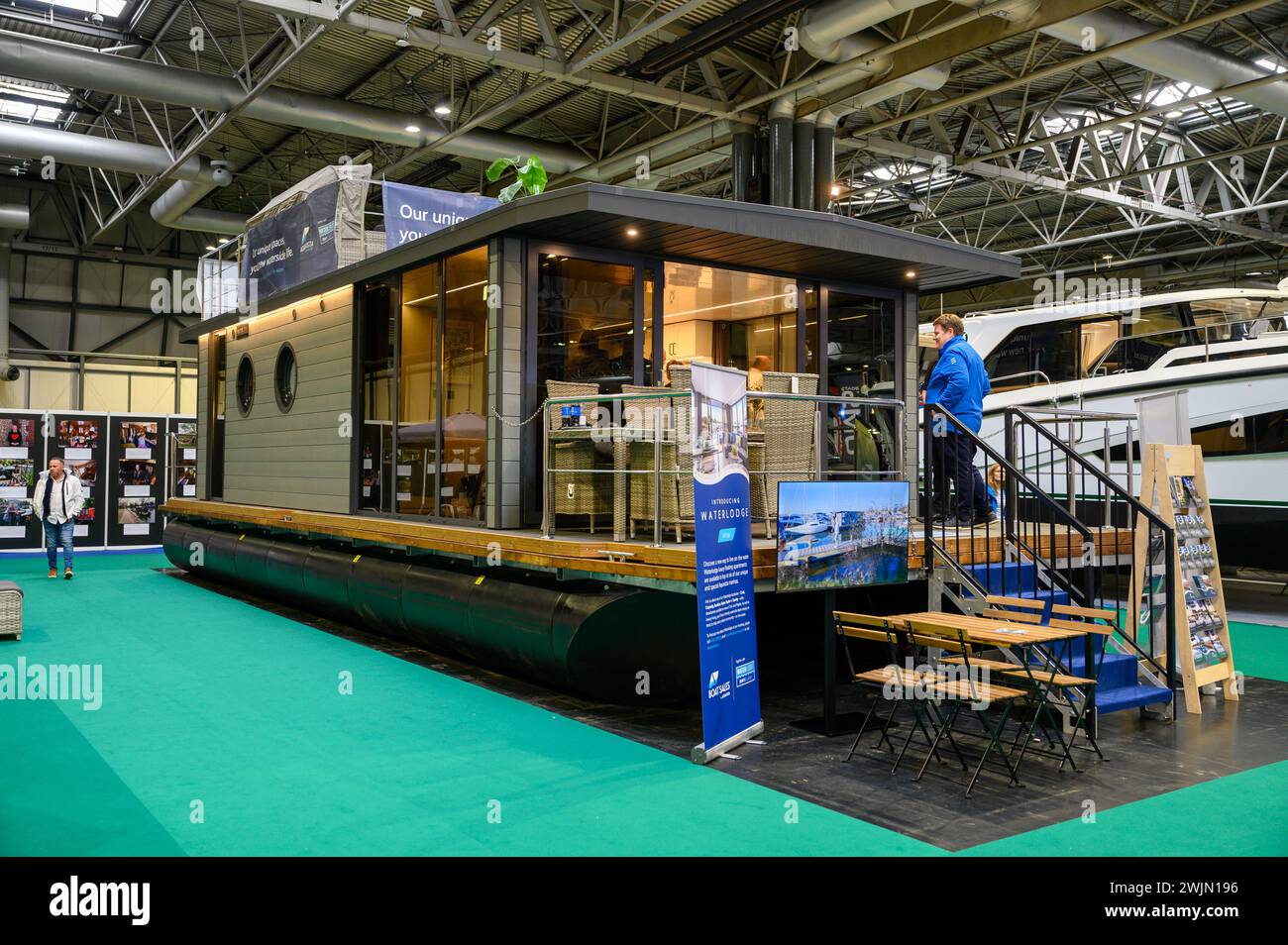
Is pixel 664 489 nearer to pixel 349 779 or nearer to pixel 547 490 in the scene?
pixel 547 490

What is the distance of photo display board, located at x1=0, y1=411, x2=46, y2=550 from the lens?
17578 mm

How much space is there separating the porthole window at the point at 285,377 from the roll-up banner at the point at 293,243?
729mm

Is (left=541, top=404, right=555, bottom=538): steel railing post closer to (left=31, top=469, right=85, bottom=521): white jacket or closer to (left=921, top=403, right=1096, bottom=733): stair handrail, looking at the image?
(left=921, top=403, right=1096, bottom=733): stair handrail

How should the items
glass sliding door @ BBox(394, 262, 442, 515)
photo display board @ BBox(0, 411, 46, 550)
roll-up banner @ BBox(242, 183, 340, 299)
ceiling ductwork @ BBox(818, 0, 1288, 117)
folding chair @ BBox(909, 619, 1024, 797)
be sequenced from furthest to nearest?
photo display board @ BBox(0, 411, 46, 550), roll-up banner @ BBox(242, 183, 340, 299), ceiling ductwork @ BBox(818, 0, 1288, 117), glass sliding door @ BBox(394, 262, 442, 515), folding chair @ BBox(909, 619, 1024, 797)

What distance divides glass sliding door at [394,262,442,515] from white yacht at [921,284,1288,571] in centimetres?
656

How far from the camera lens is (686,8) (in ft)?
32.1

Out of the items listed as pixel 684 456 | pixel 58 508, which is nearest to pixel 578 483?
pixel 684 456

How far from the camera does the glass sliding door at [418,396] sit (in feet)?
29.2

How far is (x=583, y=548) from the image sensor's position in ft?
21.3

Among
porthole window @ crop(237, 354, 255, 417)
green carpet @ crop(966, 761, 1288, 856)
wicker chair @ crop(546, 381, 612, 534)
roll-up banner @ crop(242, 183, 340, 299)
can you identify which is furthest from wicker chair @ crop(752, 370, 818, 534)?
porthole window @ crop(237, 354, 255, 417)

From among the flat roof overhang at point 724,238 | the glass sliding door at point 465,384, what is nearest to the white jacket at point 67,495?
the flat roof overhang at point 724,238

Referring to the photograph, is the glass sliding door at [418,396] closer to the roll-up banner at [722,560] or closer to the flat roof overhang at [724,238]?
the flat roof overhang at [724,238]
